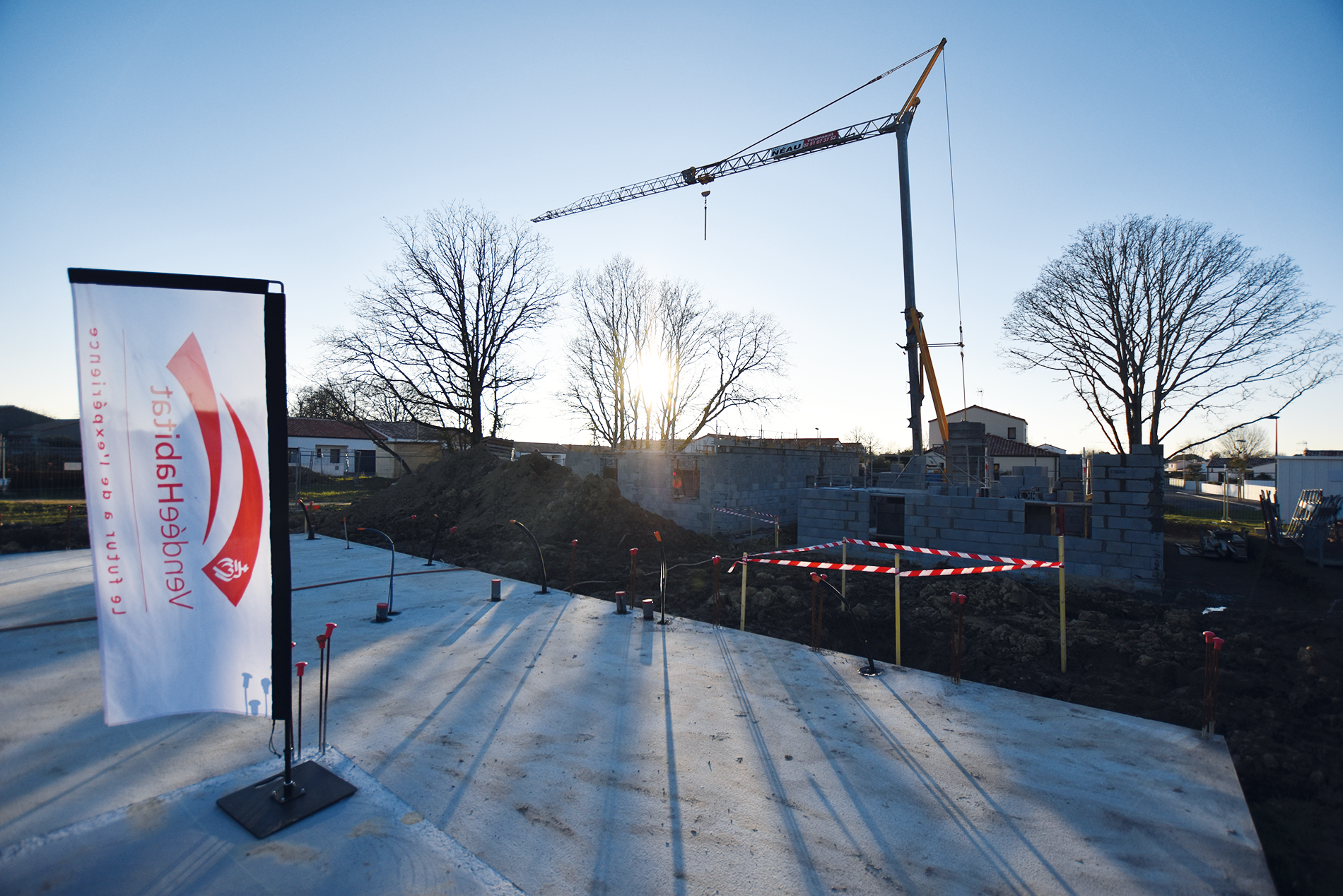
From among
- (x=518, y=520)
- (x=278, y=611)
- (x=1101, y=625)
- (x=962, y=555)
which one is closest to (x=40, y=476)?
(x=518, y=520)

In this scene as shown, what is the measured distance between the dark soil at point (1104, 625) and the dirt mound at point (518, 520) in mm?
73

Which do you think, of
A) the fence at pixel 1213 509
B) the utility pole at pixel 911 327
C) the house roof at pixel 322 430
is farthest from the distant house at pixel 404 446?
the fence at pixel 1213 509

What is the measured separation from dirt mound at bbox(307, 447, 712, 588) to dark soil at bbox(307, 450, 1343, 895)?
7 cm

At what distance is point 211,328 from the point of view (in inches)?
124

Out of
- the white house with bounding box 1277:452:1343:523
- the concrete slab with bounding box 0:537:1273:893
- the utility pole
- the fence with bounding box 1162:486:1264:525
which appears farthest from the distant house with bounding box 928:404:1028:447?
the concrete slab with bounding box 0:537:1273:893

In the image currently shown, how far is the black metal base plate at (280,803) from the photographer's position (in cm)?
341

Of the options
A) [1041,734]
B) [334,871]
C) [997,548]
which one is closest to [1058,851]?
[1041,734]

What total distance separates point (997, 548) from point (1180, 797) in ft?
26.1

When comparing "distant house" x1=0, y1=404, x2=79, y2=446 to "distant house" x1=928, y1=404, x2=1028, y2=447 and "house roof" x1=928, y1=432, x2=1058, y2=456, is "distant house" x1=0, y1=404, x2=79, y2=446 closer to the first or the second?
"house roof" x1=928, y1=432, x2=1058, y2=456

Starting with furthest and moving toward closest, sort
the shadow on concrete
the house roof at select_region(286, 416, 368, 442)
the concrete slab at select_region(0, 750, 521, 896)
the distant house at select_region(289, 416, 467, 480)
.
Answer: the house roof at select_region(286, 416, 368, 442), the distant house at select_region(289, 416, 467, 480), the shadow on concrete, the concrete slab at select_region(0, 750, 521, 896)

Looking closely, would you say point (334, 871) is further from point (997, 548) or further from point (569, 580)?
point (997, 548)

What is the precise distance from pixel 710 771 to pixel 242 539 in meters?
3.45

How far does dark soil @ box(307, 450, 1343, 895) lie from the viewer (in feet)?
14.3

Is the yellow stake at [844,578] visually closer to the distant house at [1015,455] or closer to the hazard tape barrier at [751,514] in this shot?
the hazard tape barrier at [751,514]
